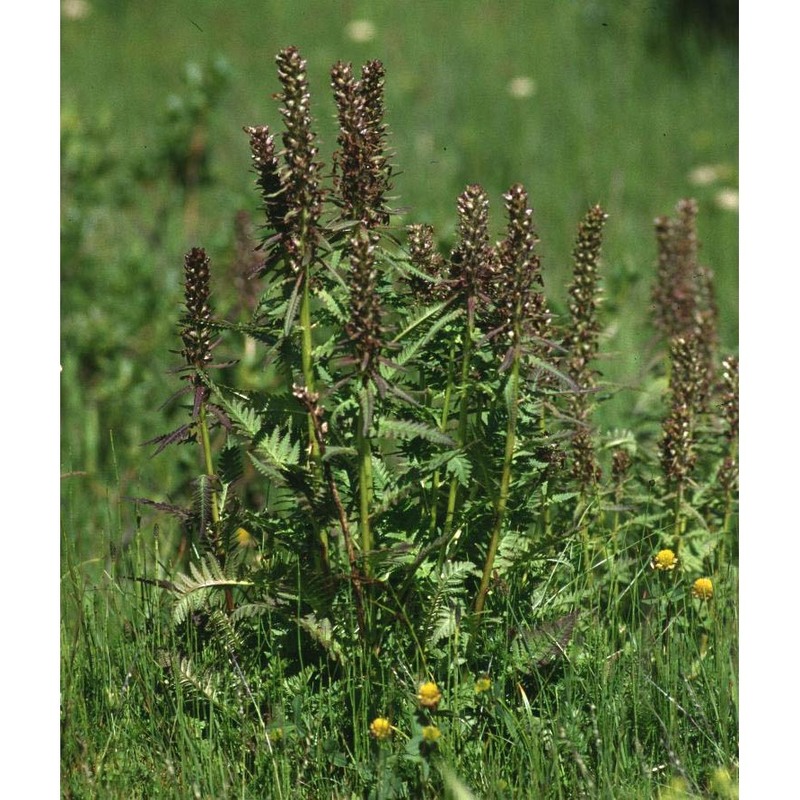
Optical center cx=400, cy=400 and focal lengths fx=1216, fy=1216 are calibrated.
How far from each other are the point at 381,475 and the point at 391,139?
4565 mm

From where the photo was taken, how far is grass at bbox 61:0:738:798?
261 centimetres

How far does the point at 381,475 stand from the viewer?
2.62 metres

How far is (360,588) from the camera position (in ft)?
8.34

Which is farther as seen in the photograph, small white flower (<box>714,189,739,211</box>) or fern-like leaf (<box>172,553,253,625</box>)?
small white flower (<box>714,189,739,211</box>)

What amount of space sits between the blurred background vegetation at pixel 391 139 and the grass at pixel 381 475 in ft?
0.06

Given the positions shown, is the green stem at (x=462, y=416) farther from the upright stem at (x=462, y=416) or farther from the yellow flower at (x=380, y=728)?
the yellow flower at (x=380, y=728)

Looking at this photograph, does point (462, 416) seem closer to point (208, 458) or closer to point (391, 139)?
point (208, 458)

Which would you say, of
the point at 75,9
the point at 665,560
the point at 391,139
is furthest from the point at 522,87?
the point at 665,560

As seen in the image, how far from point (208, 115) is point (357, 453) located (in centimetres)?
398

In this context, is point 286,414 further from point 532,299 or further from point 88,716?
point 88,716

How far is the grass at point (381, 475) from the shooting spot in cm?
261

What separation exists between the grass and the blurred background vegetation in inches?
0.7

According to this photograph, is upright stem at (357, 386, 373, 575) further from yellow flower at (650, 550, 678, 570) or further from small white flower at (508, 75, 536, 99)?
small white flower at (508, 75, 536, 99)

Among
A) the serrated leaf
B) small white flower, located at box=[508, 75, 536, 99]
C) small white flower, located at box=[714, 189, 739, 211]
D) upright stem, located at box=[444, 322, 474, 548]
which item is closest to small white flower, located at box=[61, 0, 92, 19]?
small white flower, located at box=[508, 75, 536, 99]
